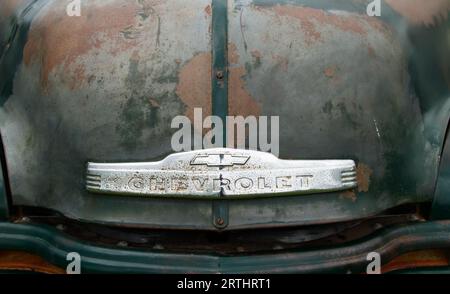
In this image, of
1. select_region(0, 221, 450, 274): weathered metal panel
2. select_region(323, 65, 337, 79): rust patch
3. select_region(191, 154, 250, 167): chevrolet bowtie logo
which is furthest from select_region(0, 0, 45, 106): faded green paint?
select_region(323, 65, 337, 79): rust patch

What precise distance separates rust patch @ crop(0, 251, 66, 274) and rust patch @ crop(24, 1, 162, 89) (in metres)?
0.62

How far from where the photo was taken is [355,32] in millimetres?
2818

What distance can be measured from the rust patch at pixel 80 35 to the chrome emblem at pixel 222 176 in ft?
1.45

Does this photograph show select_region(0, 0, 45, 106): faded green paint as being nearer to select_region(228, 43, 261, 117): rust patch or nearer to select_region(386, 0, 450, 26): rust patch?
select_region(228, 43, 261, 117): rust patch

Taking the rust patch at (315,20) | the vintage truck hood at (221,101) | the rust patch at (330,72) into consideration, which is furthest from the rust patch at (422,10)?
the rust patch at (330,72)

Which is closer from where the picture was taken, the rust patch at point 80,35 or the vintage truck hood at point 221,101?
the vintage truck hood at point 221,101

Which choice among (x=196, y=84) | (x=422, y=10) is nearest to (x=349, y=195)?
(x=196, y=84)

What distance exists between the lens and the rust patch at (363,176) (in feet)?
8.98

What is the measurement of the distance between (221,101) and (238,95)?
6cm

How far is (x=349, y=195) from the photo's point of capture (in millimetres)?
2721

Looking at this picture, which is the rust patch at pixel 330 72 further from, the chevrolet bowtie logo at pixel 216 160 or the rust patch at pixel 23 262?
the rust patch at pixel 23 262

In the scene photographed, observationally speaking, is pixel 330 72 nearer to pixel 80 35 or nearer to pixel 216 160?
pixel 216 160

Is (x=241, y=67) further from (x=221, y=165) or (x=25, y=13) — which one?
(x=25, y=13)

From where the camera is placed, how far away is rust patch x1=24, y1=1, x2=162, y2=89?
279 centimetres
